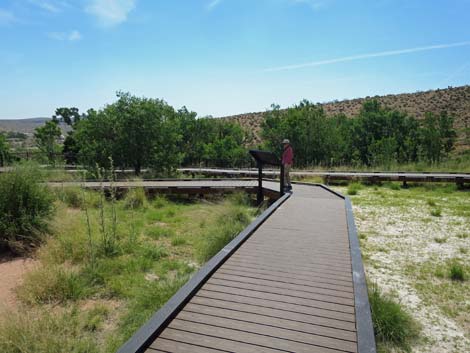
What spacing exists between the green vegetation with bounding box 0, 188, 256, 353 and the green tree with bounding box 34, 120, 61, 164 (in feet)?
66.0

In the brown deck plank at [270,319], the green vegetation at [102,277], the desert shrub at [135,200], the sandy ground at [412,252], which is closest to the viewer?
the brown deck plank at [270,319]

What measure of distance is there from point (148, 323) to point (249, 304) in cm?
98

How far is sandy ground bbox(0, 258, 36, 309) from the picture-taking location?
15.0 feet

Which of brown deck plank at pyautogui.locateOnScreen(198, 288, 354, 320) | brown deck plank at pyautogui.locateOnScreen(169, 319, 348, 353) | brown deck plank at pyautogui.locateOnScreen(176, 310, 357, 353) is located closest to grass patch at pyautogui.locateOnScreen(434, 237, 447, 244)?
brown deck plank at pyautogui.locateOnScreen(198, 288, 354, 320)

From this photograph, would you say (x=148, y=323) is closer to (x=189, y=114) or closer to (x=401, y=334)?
(x=401, y=334)

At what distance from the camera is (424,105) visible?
157ft

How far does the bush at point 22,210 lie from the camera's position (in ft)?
21.5

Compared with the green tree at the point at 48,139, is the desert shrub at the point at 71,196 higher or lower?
lower

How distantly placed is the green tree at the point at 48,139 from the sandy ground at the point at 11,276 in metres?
21.1

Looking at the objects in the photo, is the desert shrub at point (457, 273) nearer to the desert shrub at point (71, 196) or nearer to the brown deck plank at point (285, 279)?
the brown deck plank at point (285, 279)

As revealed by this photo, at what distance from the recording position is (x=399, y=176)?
1392 centimetres

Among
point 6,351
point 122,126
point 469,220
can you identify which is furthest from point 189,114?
point 6,351

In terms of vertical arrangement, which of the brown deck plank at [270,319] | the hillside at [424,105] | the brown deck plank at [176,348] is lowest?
the brown deck plank at [176,348]

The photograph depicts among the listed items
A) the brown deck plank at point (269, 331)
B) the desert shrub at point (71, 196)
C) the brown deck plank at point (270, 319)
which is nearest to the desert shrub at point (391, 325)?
the brown deck plank at point (270, 319)
